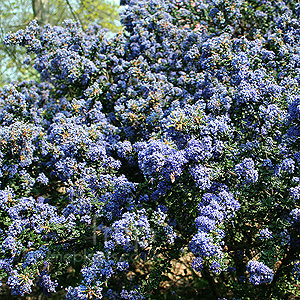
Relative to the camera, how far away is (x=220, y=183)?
A: 10.4 ft

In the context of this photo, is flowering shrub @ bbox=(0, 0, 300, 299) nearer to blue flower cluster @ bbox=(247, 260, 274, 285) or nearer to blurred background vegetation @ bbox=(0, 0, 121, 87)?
blue flower cluster @ bbox=(247, 260, 274, 285)

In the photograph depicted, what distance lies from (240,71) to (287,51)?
0.97 metres

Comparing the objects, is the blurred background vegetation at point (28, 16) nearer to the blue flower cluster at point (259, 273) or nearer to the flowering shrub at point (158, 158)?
the flowering shrub at point (158, 158)

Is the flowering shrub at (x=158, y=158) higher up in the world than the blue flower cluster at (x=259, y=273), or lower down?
higher up

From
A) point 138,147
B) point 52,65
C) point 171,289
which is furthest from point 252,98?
point 171,289

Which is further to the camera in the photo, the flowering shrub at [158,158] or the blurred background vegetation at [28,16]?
the blurred background vegetation at [28,16]

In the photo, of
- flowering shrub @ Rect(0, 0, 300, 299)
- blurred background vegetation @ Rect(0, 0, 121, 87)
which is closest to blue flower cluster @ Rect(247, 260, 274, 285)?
flowering shrub @ Rect(0, 0, 300, 299)

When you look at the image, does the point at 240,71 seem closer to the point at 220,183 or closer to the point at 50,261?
the point at 220,183

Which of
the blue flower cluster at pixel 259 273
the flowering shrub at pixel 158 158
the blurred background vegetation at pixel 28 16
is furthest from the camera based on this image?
the blurred background vegetation at pixel 28 16

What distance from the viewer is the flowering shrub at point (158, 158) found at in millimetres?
2982

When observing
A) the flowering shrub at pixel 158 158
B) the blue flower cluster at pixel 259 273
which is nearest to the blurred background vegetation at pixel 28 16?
the flowering shrub at pixel 158 158

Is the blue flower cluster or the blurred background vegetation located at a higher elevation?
the blurred background vegetation

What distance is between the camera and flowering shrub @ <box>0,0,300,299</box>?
117 inches

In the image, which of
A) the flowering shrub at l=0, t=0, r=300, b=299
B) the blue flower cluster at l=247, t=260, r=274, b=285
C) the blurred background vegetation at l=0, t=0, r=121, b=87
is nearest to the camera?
the blue flower cluster at l=247, t=260, r=274, b=285
